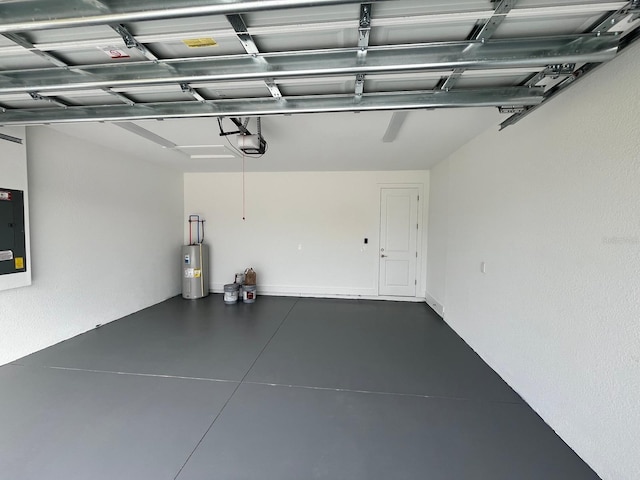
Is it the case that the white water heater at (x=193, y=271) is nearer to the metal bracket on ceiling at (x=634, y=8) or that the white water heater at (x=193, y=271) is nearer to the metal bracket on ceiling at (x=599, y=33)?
the metal bracket on ceiling at (x=599, y=33)

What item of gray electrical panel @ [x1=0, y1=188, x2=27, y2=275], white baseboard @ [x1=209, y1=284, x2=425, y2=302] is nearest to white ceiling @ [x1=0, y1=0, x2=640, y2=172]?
gray electrical panel @ [x1=0, y1=188, x2=27, y2=275]

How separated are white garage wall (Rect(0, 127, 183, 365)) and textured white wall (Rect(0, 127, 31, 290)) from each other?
Answer: 16 cm

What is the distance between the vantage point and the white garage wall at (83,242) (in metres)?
3.07

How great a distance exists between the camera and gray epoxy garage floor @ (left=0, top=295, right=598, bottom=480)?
171cm

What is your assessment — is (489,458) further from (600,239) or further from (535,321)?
(600,239)

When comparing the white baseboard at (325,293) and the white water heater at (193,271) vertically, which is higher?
the white water heater at (193,271)

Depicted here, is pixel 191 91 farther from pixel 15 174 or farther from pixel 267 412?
pixel 267 412

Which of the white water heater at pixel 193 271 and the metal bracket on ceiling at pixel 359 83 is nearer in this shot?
the metal bracket on ceiling at pixel 359 83

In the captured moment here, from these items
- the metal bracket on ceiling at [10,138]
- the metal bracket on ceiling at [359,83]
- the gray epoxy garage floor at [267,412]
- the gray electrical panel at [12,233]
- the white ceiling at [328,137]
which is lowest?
the gray epoxy garage floor at [267,412]

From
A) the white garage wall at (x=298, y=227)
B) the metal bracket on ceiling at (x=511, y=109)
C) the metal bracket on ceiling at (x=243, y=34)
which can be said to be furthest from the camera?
the white garage wall at (x=298, y=227)

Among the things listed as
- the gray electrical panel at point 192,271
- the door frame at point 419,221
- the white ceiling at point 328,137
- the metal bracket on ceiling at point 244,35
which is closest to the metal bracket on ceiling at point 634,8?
the white ceiling at point 328,137

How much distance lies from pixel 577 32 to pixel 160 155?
4721mm

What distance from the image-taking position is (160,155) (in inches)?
168

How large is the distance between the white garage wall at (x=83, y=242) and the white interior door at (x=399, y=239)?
4.20 meters
